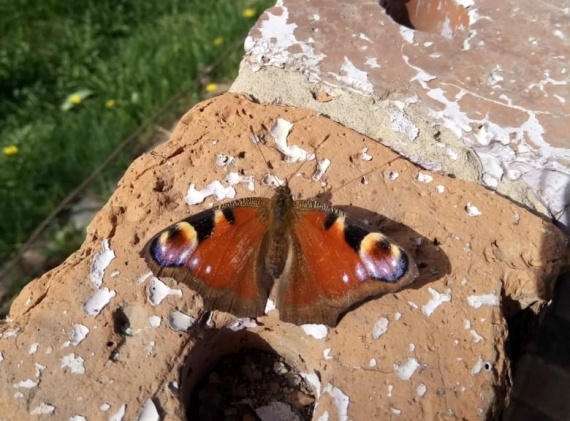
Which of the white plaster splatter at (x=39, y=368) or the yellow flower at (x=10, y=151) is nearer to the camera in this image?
the white plaster splatter at (x=39, y=368)

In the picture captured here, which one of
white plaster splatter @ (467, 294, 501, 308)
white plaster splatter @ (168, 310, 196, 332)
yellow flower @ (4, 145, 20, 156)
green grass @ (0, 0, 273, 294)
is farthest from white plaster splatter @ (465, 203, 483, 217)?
yellow flower @ (4, 145, 20, 156)

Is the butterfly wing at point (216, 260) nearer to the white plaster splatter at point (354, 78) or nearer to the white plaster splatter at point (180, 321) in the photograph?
the white plaster splatter at point (180, 321)

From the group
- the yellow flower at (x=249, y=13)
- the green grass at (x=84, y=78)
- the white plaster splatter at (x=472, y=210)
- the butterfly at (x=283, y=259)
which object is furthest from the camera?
the yellow flower at (x=249, y=13)

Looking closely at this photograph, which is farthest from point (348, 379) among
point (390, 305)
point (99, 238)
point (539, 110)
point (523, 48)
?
point (523, 48)

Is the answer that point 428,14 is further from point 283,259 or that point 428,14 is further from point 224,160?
point 283,259

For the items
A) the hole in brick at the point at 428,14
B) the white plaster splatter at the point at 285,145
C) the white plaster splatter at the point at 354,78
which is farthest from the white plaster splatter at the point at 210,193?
the hole in brick at the point at 428,14
